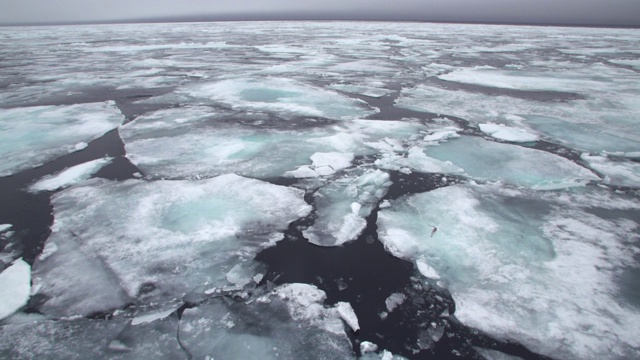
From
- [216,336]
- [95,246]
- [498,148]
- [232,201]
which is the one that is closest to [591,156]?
[498,148]

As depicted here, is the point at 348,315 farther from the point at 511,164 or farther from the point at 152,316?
the point at 511,164

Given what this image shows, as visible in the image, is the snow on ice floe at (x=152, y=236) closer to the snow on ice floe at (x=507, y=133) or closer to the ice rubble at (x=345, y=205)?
the ice rubble at (x=345, y=205)

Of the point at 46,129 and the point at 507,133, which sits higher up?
the point at 507,133

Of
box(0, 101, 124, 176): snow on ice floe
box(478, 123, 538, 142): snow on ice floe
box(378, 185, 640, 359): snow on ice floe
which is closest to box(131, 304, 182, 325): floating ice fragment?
box(378, 185, 640, 359): snow on ice floe

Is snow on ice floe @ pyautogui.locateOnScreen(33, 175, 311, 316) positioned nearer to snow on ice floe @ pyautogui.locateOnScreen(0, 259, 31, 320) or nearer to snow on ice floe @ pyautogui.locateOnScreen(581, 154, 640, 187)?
snow on ice floe @ pyautogui.locateOnScreen(0, 259, 31, 320)

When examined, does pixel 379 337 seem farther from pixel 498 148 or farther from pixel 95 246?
pixel 498 148

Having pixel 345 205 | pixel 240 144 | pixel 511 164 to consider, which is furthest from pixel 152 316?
pixel 511 164

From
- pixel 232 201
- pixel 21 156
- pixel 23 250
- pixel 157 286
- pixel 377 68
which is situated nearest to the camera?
pixel 157 286
